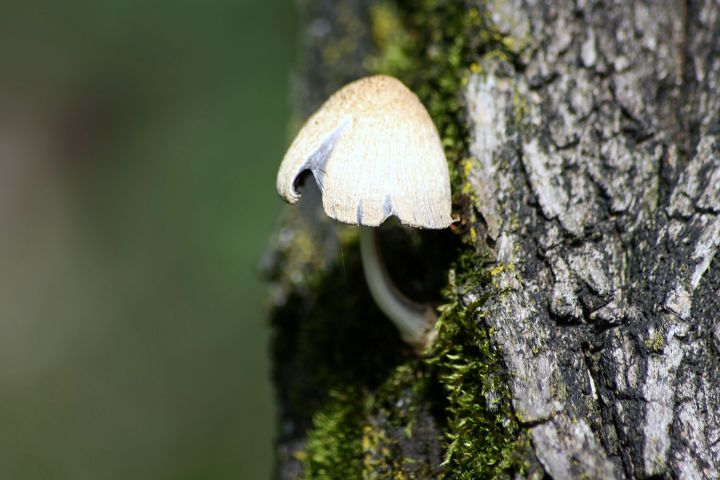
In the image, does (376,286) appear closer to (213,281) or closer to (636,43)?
(636,43)

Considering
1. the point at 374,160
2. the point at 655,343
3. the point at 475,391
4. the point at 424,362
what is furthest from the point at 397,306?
the point at 655,343

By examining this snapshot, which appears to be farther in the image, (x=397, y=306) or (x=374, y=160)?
(x=397, y=306)

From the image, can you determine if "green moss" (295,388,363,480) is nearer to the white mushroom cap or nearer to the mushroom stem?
the mushroom stem

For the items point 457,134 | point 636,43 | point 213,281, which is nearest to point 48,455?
point 213,281

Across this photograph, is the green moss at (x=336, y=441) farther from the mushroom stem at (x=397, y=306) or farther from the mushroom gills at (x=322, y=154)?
the mushroom gills at (x=322, y=154)

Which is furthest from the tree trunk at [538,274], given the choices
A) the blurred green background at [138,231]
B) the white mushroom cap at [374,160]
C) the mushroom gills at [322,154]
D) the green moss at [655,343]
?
the blurred green background at [138,231]

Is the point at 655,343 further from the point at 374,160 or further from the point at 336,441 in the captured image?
the point at 336,441
